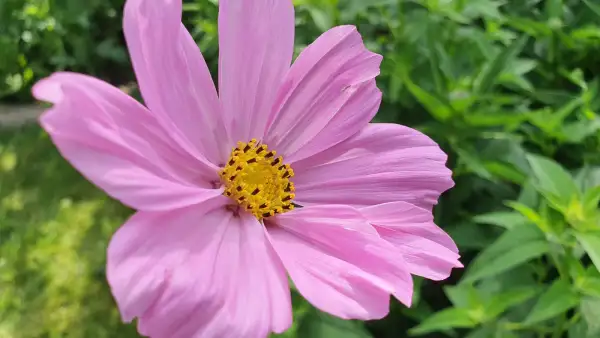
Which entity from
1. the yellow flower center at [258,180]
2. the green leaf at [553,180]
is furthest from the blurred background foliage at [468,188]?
the yellow flower center at [258,180]

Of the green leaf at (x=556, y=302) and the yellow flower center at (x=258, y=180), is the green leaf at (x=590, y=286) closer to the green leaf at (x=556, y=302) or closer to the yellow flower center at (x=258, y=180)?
the green leaf at (x=556, y=302)

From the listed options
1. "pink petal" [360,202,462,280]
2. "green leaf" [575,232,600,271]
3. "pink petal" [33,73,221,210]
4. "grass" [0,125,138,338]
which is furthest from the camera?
"grass" [0,125,138,338]

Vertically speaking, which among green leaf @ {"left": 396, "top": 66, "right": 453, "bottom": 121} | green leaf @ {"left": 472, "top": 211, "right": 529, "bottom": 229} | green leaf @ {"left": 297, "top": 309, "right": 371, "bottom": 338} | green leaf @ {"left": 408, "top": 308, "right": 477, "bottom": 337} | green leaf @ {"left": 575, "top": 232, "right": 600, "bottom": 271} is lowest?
green leaf @ {"left": 408, "top": 308, "right": 477, "bottom": 337}

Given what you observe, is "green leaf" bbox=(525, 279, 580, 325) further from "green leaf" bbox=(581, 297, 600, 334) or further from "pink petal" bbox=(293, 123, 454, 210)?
"pink petal" bbox=(293, 123, 454, 210)

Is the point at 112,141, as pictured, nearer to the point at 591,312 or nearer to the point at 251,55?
the point at 251,55

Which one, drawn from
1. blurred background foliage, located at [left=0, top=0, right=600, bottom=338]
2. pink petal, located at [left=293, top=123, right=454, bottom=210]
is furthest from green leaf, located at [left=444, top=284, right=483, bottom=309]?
pink petal, located at [left=293, top=123, right=454, bottom=210]
